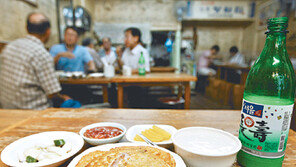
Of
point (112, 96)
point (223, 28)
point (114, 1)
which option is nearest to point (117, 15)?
point (114, 1)

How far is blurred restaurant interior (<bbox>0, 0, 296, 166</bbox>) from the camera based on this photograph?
89.3 inches

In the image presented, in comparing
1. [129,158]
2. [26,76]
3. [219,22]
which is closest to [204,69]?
[219,22]

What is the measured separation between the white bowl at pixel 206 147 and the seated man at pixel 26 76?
163 centimetres

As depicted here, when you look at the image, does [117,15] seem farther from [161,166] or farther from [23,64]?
[161,166]

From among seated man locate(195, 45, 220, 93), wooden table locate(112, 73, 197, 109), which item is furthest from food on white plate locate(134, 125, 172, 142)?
seated man locate(195, 45, 220, 93)

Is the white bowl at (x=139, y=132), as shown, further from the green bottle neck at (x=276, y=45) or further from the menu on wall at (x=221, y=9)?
the menu on wall at (x=221, y=9)

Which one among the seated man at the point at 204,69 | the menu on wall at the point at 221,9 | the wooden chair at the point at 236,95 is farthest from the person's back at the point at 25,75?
the menu on wall at the point at 221,9

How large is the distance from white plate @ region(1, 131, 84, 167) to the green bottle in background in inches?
25.0

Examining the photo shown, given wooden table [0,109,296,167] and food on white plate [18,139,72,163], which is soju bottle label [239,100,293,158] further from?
food on white plate [18,139,72,163]

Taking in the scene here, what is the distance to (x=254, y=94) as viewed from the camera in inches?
25.1

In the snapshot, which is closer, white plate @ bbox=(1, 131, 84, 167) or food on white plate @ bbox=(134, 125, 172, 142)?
white plate @ bbox=(1, 131, 84, 167)

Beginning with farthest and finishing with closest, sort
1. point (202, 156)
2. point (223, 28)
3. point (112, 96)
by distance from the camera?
1. point (223, 28)
2. point (112, 96)
3. point (202, 156)

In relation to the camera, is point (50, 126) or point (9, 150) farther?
point (50, 126)

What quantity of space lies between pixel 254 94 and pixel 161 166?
1.54ft
